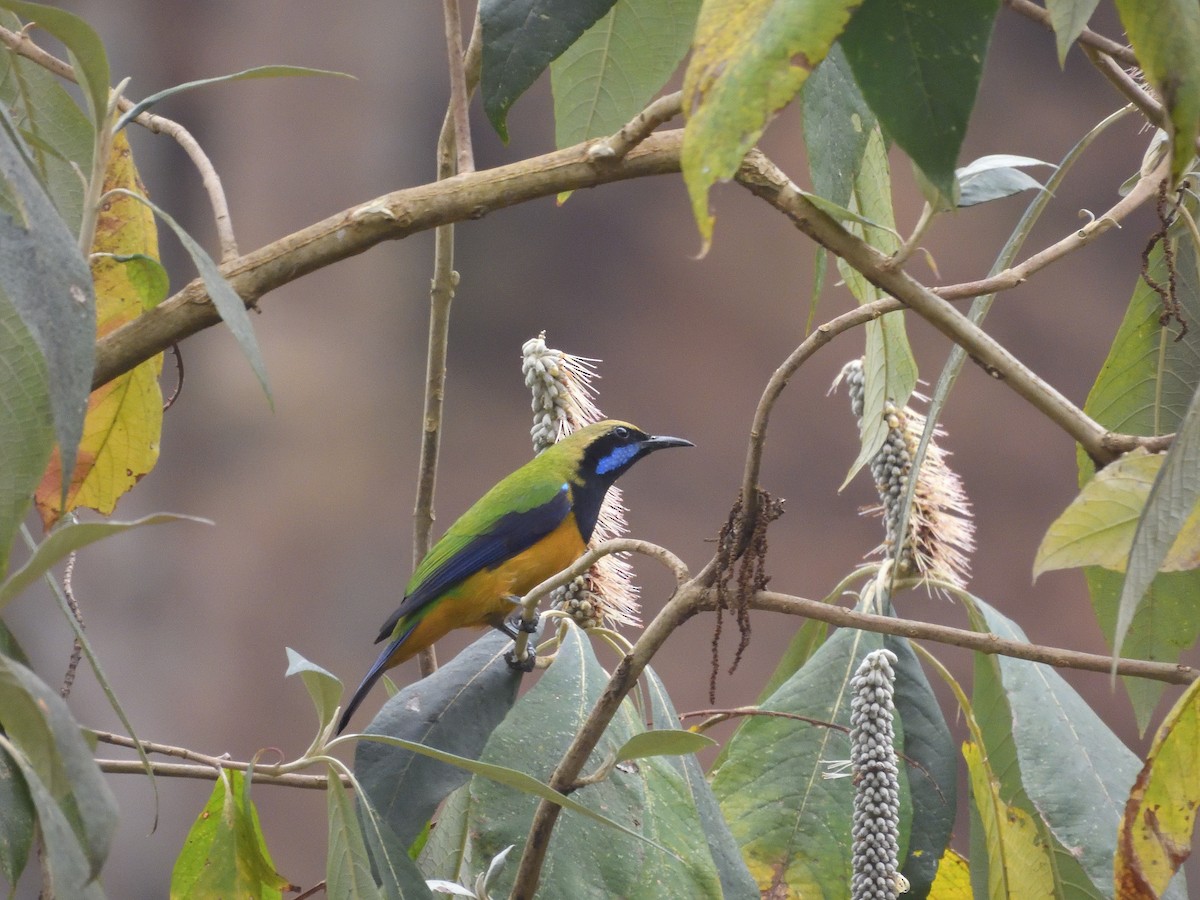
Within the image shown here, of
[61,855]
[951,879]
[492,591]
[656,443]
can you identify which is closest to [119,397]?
[61,855]

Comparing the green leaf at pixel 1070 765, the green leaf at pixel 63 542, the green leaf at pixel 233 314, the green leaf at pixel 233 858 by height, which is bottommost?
the green leaf at pixel 233 858

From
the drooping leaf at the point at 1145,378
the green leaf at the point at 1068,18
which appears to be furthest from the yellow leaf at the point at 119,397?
the drooping leaf at the point at 1145,378

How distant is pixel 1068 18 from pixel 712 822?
0.95 meters

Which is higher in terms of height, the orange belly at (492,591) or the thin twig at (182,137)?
the thin twig at (182,137)

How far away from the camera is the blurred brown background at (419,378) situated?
6.83 meters

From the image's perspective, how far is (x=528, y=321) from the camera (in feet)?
24.0

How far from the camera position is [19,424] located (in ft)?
3.03

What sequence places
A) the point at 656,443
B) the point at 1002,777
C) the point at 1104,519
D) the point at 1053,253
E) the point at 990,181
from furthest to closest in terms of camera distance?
the point at 656,443, the point at 1002,777, the point at 990,181, the point at 1053,253, the point at 1104,519

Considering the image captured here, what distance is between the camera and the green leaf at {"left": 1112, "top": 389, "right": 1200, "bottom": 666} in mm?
833

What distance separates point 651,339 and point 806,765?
19.2 ft

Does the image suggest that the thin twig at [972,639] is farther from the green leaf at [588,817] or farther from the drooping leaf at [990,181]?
the drooping leaf at [990,181]

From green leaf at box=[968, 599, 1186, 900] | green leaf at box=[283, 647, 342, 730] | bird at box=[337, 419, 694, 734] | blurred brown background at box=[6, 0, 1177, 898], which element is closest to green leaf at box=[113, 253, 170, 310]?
green leaf at box=[283, 647, 342, 730]

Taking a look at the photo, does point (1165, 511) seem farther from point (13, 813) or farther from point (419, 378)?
point (419, 378)

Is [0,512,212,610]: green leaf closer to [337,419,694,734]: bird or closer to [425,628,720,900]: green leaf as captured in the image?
[425,628,720,900]: green leaf
